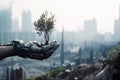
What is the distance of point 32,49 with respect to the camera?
2881mm

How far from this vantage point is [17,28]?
165 m

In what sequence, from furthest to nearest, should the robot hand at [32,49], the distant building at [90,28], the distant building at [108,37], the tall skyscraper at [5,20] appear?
1. the distant building at [90,28]
2. the distant building at [108,37]
3. the tall skyscraper at [5,20]
4. the robot hand at [32,49]

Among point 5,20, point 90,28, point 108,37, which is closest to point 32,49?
point 5,20

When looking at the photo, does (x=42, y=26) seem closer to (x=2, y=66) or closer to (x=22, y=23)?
(x=2, y=66)

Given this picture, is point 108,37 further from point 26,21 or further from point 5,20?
point 5,20

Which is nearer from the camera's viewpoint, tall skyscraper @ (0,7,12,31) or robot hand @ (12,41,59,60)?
robot hand @ (12,41,59,60)

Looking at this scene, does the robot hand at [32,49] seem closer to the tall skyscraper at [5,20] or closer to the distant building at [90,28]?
the tall skyscraper at [5,20]

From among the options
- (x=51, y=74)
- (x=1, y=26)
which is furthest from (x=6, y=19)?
(x=51, y=74)

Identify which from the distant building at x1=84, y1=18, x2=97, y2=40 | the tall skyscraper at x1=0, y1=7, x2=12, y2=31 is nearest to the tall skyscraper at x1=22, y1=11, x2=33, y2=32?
the tall skyscraper at x1=0, y1=7, x2=12, y2=31

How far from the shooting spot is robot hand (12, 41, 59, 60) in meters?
2.87

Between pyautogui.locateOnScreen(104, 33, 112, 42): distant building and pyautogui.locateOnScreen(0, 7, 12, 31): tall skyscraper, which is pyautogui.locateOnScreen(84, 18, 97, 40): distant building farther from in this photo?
pyautogui.locateOnScreen(0, 7, 12, 31): tall skyscraper

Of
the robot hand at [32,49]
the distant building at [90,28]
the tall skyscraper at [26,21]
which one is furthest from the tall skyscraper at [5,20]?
the robot hand at [32,49]

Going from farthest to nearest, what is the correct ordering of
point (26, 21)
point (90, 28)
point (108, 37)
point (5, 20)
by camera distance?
point (108, 37)
point (90, 28)
point (26, 21)
point (5, 20)

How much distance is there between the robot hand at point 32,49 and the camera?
2.87 meters
